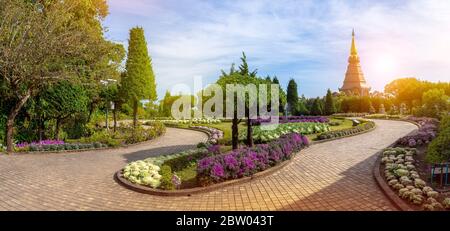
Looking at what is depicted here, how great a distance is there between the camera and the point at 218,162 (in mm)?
8789

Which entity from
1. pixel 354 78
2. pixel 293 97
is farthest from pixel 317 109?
pixel 354 78

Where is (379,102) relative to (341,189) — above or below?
above

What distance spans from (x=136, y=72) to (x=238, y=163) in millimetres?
18889

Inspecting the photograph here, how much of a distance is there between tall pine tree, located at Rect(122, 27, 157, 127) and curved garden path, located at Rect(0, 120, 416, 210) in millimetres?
13199

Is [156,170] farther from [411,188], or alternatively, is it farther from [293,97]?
[293,97]

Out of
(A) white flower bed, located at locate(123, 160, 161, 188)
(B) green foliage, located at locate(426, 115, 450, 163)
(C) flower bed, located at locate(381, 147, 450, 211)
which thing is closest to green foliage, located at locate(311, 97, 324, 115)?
(C) flower bed, located at locate(381, 147, 450, 211)

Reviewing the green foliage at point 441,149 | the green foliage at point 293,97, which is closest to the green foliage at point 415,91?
the green foliage at point 293,97

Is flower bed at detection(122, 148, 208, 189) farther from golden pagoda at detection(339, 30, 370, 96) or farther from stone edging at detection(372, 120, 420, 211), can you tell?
golden pagoda at detection(339, 30, 370, 96)

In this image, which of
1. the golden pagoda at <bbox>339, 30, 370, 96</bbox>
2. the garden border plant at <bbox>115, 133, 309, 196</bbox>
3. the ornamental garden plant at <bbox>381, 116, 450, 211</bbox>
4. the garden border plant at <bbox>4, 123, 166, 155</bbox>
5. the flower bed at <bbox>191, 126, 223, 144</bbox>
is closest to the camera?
the ornamental garden plant at <bbox>381, 116, 450, 211</bbox>

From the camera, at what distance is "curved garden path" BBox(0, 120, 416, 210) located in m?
6.91

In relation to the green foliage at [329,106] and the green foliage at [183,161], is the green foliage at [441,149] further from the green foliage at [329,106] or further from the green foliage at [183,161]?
the green foliage at [329,106]
